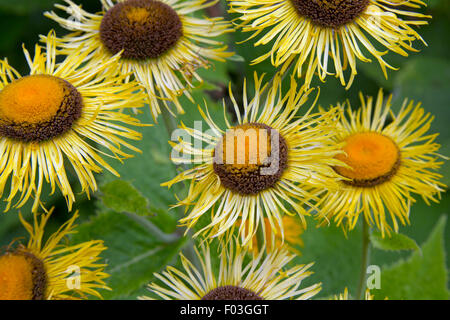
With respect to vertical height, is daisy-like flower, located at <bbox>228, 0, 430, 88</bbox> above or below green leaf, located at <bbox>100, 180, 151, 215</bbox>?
above

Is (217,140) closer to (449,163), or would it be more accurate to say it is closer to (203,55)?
(203,55)

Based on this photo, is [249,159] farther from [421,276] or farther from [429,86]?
[429,86]

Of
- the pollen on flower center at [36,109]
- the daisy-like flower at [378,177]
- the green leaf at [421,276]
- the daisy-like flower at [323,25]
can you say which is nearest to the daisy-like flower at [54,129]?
the pollen on flower center at [36,109]

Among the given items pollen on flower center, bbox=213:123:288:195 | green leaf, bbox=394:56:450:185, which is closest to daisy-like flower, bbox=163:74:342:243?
pollen on flower center, bbox=213:123:288:195

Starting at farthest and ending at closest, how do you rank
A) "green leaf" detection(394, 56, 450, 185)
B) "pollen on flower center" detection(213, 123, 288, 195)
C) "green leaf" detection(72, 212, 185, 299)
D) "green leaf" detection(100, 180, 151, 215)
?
"green leaf" detection(394, 56, 450, 185)
"green leaf" detection(72, 212, 185, 299)
"green leaf" detection(100, 180, 151, 215)
"pollen on flower center" detection(213, 123, 288, 195)

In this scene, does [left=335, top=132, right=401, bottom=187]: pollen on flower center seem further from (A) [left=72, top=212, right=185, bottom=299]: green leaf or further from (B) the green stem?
(A) [left=72, top=212, right=185, bottom=299]: green leaf

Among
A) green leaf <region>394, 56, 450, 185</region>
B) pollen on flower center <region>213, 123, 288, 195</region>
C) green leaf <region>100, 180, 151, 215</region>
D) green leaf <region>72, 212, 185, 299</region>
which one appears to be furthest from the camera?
green leaf <region>394, 56, 450, 185</region>

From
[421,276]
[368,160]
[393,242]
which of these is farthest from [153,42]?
[421,276]

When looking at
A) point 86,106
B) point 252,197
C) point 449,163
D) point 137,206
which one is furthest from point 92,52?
point 449,163
